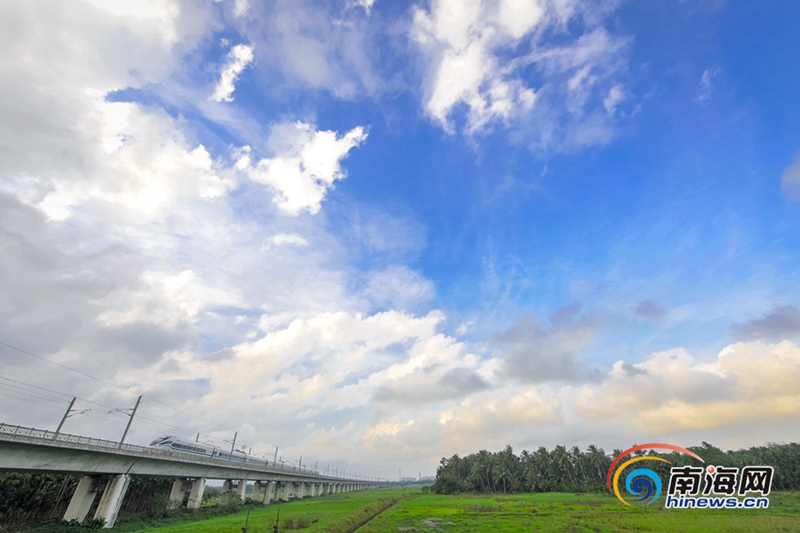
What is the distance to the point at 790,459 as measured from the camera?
110 meters

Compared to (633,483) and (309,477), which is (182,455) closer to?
(309,477)

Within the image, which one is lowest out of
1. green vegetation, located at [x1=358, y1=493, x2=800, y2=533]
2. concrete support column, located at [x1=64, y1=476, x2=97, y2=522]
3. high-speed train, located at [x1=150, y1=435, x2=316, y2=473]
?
green vegetation, located at [x1=358, y1=493, x2=800, y2=533]

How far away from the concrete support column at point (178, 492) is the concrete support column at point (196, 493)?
3.69 feet

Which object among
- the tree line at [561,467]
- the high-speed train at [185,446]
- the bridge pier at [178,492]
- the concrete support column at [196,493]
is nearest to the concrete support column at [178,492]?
the bridge pier at [178,492]

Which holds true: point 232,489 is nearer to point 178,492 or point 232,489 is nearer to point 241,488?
A: point 241,488

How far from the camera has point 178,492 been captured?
207 feet

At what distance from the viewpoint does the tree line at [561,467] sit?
393ft

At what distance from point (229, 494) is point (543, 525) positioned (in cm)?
6493

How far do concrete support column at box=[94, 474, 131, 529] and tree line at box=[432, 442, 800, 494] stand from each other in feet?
379

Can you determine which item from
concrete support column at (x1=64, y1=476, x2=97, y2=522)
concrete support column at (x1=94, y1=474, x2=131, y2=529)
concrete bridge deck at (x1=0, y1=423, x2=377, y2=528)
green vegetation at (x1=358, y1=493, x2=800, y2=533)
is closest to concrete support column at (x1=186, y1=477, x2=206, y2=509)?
concrete bridge deck at (x1=0, y1=423, x2=377, y2=528)

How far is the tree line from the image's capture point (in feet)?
393

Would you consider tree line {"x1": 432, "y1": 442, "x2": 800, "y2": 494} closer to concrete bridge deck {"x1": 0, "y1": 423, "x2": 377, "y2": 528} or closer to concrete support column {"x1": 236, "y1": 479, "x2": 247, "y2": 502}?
concrete support column {"x1": 236, "y1": 479, "x2": 247, "y2": 502}

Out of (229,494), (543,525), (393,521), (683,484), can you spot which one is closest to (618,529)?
(543,525)

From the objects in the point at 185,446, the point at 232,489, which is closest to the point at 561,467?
the point at 232,489
